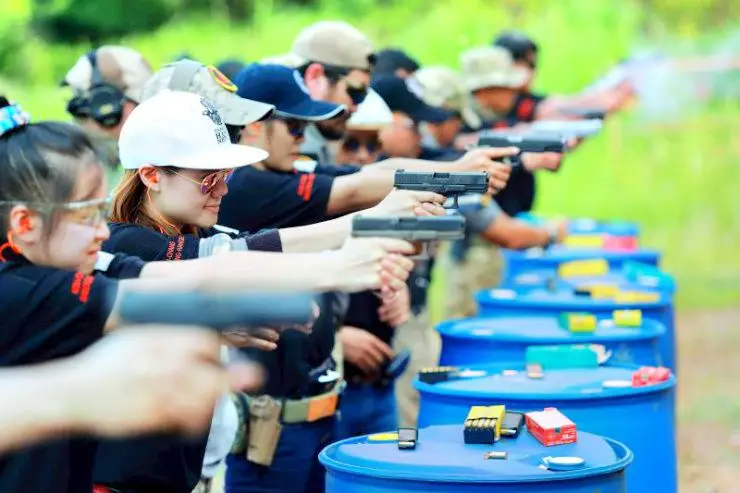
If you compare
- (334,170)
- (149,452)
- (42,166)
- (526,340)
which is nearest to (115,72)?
(334,170)

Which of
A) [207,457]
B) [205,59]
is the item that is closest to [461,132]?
[207,457]

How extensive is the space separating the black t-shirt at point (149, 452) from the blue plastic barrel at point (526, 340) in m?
1.47

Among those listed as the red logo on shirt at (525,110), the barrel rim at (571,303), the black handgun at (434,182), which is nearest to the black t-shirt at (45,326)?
the black handgun at (434,182)

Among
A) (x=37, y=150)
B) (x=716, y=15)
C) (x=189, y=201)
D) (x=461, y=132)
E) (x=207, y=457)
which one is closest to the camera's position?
(x=37, y=150)

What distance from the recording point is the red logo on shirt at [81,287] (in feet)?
8.19

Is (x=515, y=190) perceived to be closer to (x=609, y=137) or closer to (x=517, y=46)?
(x=517, y=46)

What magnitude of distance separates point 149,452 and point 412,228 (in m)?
0.87

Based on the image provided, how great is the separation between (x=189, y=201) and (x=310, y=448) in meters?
1.14

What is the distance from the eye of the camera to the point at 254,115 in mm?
3766

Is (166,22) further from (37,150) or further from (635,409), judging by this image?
(37,150)

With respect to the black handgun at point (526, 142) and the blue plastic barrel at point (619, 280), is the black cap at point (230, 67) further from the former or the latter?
the blue plastic barrel at point (619, 280)

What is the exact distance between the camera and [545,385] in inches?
153

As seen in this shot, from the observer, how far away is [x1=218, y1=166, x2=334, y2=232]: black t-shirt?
4086mm

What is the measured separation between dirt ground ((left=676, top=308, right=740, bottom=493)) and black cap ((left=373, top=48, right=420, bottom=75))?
227cm
